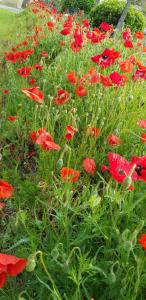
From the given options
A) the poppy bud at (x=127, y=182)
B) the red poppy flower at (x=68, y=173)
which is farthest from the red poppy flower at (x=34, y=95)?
the poppy bud at (x=127, y=182)

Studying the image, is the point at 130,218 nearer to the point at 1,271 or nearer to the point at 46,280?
the point at 46,280

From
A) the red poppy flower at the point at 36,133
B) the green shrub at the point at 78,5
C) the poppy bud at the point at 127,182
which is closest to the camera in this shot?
the poppy bud at the point at 127,182

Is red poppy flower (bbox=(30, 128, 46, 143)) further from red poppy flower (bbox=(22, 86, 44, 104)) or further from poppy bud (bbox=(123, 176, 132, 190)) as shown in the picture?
poppy bud (bbox=(123, 176, 132, 190))

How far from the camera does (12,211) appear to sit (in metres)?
2.23

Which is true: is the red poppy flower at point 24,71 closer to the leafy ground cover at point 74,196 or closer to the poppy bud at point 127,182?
the leafy ground cover at point 74,196

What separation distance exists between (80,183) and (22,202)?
0.30 m

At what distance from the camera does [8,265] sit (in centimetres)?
121

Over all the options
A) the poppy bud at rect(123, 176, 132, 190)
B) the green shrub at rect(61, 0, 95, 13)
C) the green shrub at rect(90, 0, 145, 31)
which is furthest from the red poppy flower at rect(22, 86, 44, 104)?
the green shrub at rect(61, 0, 95, 13)

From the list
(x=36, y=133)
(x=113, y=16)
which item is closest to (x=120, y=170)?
(x=36, y=133)

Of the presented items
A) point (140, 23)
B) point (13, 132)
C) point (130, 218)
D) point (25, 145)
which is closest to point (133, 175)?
point (130, 218)

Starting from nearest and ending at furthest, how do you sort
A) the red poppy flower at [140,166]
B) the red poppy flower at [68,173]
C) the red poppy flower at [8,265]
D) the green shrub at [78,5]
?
1. the red poppy flower at [8,265]
2. the red poppy flower at [140,166]
3. the red poppy flower at [68,173]
4. the green shrub at [78,5]

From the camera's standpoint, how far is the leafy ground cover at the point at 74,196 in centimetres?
140

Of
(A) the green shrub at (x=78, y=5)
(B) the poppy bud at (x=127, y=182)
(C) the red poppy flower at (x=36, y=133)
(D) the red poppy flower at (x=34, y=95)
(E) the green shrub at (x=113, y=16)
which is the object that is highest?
(B) the poppy bud at (x=127, y=182)

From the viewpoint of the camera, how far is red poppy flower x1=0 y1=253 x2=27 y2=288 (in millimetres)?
1172
